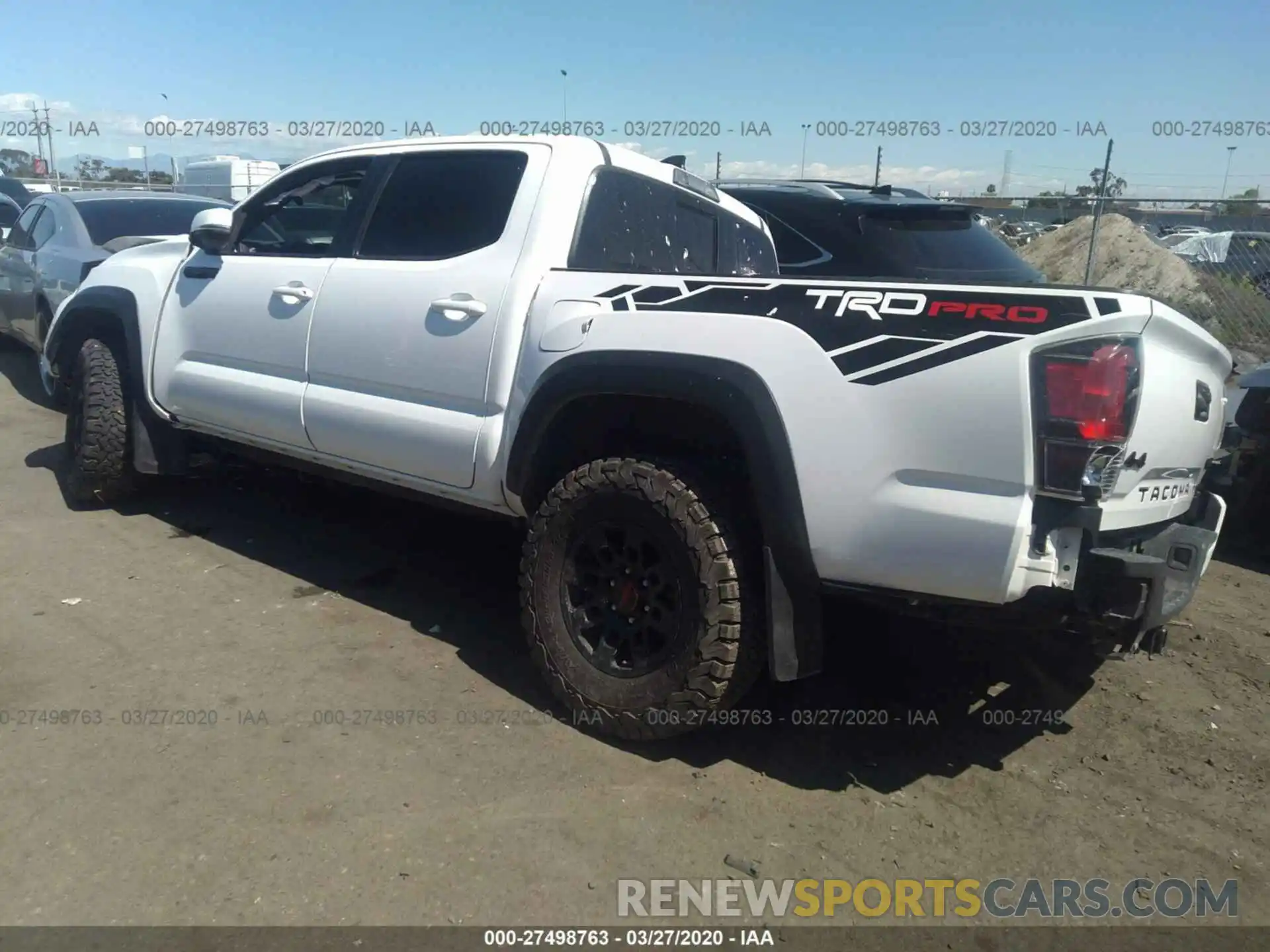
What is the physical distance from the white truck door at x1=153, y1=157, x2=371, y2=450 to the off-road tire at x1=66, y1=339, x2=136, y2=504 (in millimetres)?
375

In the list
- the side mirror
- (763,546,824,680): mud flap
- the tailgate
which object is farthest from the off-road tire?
the tailgate

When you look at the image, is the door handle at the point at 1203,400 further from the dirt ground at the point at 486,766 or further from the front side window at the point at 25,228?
the front side window at the point at 25,228

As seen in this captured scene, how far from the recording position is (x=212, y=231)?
459cm

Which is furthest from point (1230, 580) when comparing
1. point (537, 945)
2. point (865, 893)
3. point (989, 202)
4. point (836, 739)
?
point (989, 202)

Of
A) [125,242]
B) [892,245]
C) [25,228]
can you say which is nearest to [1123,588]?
[892,245]

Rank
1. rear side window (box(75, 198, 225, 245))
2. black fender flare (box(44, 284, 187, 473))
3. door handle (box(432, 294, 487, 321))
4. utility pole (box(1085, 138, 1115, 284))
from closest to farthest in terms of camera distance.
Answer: door handle (box(432, 294, 487, 321))
black fender flare (box(44, 284, 187, 473))
rear side window (box(75, 198, 225, 245))
utility pole (box(1085, 138, 1115, 284))

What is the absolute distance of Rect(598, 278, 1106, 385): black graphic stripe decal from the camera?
2.45 m

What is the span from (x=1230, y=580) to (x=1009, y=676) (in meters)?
2.01

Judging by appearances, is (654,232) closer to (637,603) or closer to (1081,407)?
(637,603)

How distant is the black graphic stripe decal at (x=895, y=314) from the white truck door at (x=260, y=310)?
1979mm

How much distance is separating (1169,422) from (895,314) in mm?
841

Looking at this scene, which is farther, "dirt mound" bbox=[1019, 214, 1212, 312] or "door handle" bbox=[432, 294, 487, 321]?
"dirt mound" bbox=[1019, 214, 1212, 312]

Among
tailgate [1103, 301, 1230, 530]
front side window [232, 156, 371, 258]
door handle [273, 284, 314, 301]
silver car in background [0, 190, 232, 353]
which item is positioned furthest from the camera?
silver car in background [0, 190, 232, 353]

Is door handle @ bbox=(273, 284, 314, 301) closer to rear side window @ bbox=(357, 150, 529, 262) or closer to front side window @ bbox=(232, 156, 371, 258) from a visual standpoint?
front side window @ bbox=(232, 156, 371, 258)
